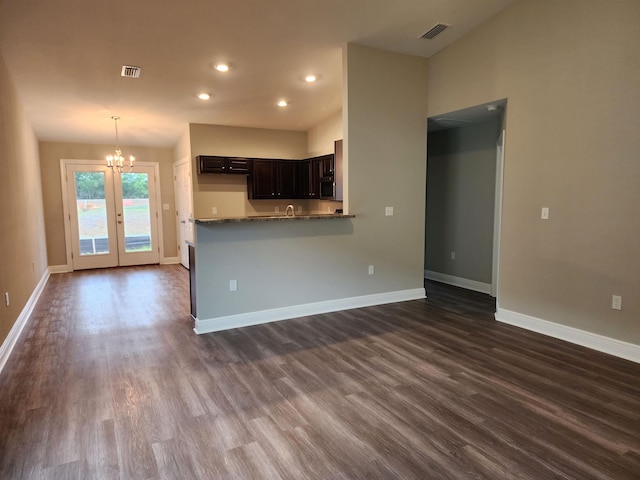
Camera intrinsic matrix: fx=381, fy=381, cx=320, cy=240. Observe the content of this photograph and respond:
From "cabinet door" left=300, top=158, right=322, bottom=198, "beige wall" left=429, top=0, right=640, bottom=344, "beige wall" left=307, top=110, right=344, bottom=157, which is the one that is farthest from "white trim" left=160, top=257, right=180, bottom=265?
Result: "beige wall" left=429, top=0, right=640, bottom=344

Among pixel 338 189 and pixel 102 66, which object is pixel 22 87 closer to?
pixel 102 66

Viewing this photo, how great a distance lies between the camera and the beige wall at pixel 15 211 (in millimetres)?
3576

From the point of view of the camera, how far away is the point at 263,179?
7.13 meters

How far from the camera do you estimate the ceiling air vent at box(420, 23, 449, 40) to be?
4.13m

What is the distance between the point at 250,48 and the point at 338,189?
2534 millimetres

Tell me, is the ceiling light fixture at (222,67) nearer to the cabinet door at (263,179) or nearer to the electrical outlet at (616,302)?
the cabinet door at (263,179)

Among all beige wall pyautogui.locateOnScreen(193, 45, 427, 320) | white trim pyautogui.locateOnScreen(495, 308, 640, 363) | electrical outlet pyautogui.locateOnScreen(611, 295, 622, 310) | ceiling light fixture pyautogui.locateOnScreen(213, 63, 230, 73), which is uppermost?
ceiling light fixture pyautogui.locateOnScreen(213, 63, 230, 73)

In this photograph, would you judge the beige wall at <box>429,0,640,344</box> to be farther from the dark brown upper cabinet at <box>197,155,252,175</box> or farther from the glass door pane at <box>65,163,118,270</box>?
the glass door pane at <box>65,163,118,270</box>

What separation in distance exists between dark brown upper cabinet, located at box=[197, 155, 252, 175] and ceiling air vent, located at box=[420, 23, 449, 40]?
12.4ft

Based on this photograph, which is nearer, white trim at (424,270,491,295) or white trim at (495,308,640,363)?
white trim at (495,308,640,363)

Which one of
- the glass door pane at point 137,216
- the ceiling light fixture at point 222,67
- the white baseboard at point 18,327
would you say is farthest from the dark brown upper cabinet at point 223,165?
the white baseboard at point 18,327

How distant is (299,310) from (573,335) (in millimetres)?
2739

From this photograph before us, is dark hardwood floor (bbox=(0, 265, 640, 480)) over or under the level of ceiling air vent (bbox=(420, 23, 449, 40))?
under

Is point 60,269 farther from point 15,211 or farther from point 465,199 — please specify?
point 465,199
